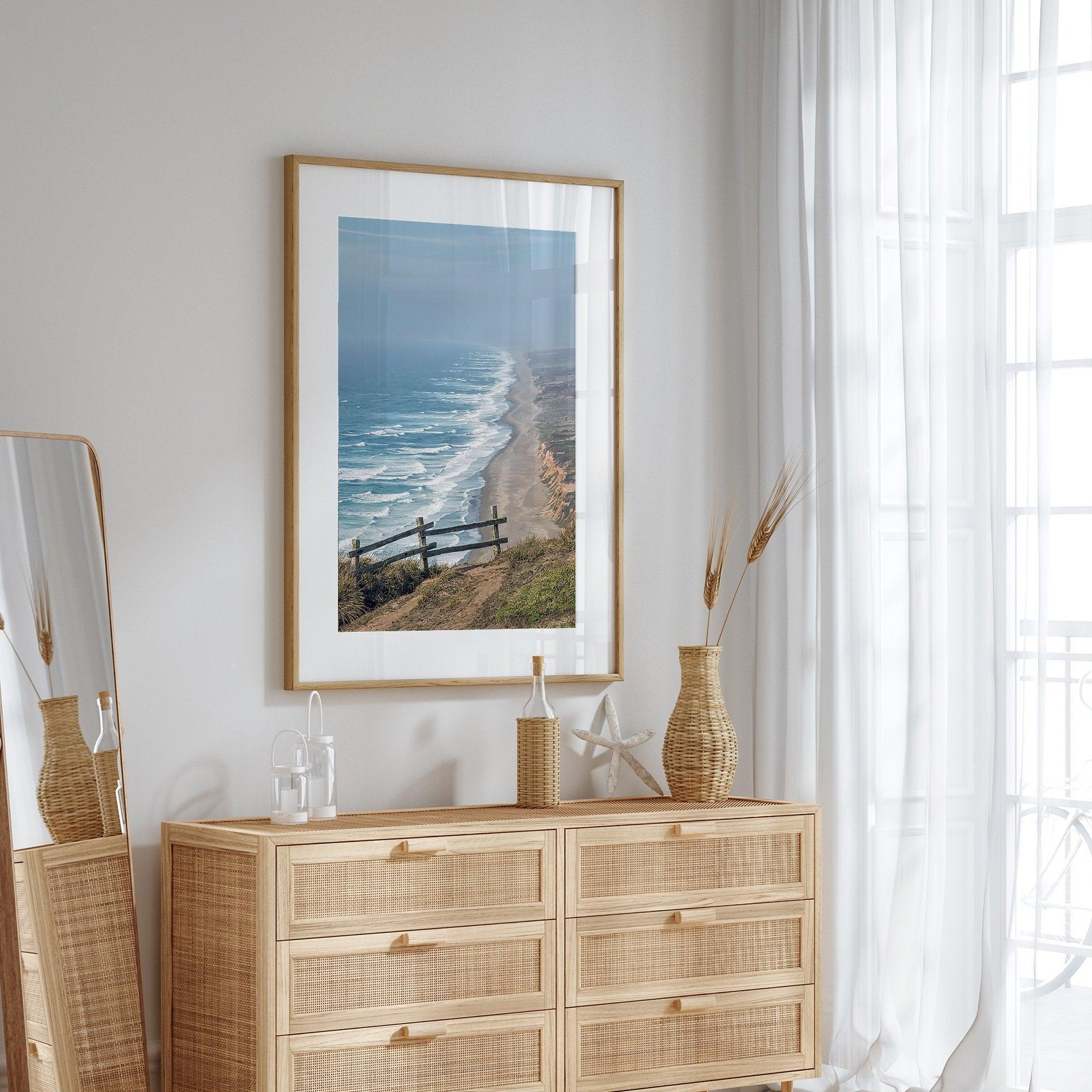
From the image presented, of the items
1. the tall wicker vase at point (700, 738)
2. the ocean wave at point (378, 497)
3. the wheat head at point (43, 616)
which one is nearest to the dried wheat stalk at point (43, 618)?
the wheat head at point (43, 616)

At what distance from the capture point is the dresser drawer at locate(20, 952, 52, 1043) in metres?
2.40

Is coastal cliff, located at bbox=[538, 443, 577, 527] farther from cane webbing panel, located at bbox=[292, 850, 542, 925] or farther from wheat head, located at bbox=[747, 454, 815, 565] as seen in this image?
cane webbing panel, located at bbox=[292, 850, 542, 925]

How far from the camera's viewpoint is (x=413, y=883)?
2551mm

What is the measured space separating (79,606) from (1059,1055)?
2.02 metres

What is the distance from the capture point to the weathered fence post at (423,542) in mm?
2949

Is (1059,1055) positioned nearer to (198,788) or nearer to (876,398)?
(876,398)

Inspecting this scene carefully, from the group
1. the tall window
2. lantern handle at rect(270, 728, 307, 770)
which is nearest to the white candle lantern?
lantern handle at rect(270, 728, 307, 770)

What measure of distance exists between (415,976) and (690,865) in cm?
62

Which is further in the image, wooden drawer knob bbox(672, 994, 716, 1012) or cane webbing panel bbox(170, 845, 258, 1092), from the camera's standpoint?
wooden drawer knob bbox(672, 994, 716, 1012)

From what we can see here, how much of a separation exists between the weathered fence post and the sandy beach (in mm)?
146

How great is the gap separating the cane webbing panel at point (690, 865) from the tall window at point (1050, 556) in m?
0.53

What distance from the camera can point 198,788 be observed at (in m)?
2.77

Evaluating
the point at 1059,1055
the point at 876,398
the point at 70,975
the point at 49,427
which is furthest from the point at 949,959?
the point at 49,427

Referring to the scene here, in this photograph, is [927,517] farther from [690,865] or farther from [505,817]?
[505,817]
